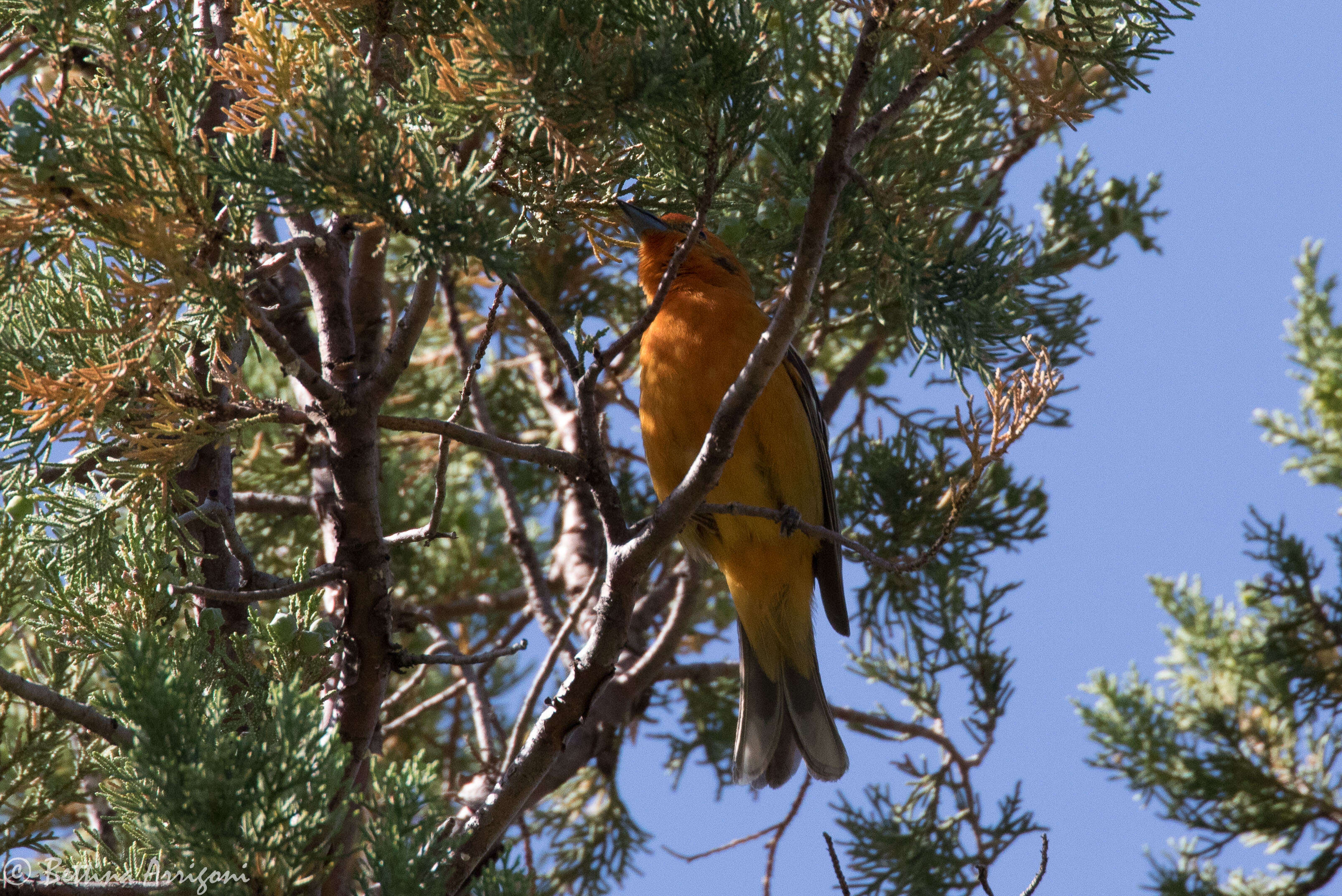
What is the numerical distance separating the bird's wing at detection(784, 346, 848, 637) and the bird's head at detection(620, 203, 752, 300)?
0.35 metres

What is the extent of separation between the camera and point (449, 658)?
215 centimetres

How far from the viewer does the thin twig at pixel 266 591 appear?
1.98m

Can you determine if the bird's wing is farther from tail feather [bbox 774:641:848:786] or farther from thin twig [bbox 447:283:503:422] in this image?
thin twig [bbox 447:283:503:422]

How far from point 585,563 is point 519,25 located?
309 cm

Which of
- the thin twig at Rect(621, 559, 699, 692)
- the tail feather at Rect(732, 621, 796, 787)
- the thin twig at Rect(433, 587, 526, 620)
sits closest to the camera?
the tail feather at Rect(732, 621, 796, 787)

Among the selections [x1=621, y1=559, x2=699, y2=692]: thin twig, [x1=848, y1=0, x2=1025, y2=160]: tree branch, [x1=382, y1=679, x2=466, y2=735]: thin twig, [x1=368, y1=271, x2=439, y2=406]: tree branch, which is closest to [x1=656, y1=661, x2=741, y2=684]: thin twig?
[x1=621, y1=559, x2=699, y2=692]: thin twig

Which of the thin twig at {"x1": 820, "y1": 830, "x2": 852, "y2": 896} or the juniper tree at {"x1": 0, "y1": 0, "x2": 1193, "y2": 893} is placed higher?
the juniper tree at {"x1": 0, "y1": 0, "x2": 1193, "y2": 893}

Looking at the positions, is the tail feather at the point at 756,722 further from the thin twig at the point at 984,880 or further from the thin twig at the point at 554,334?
the thin twig at the point at 554,334

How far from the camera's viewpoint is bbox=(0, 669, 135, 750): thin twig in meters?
1.91

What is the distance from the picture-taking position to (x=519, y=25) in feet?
5.62

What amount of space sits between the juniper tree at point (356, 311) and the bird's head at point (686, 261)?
0.43 ft

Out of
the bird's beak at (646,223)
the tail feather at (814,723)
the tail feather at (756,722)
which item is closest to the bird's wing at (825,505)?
the tail feather at (814,723)

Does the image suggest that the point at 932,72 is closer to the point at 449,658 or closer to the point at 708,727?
the point at 449,658

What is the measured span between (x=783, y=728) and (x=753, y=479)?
0.84 meters
